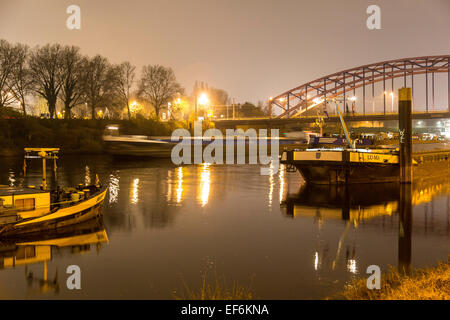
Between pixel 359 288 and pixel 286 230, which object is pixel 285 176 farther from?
pixel 359 288

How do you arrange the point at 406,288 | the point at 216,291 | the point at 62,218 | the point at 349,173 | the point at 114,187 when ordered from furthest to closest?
the point at 114,187
the point at 349,173
the point at 62,218
the point at 216,291
the point at 406,288

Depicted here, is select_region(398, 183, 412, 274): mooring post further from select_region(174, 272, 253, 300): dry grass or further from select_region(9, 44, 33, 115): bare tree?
select_region(9, 44, 33, 115): bare tree

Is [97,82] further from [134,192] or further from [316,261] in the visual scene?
[316,261]

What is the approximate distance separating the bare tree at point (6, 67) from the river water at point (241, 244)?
1743 inches

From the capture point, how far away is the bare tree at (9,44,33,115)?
A: 67.8 meters

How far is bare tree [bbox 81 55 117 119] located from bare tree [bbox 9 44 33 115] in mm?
8013

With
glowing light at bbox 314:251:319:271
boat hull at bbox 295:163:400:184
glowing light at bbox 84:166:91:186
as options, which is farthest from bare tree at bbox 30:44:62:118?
glowing light at bbox 314:251:319:271

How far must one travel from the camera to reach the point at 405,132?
30219 mm

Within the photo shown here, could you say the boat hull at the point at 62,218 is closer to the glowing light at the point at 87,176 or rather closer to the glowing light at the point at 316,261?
the glowing light at the point at 316,261

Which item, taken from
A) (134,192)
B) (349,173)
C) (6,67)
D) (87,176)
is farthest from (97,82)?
(349,173)

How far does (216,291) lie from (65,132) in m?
63.9

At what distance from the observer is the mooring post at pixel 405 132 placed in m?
29.9

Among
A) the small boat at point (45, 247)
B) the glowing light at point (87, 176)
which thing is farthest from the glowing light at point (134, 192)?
the small boat at point (45, 247)

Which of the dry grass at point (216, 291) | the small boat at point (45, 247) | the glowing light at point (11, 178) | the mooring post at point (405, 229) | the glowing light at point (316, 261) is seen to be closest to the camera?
the dry grass at point (216, 291)
